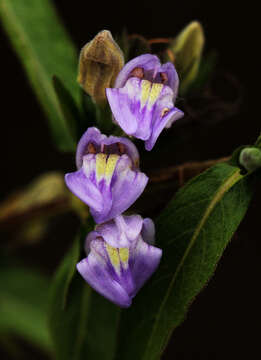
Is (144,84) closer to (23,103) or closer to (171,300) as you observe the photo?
(171,300)

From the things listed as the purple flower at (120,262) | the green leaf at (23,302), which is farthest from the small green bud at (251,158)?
the green leaf at (23,302)

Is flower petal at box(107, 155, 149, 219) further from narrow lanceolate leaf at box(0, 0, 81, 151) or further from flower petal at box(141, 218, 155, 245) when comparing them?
narrow lanceolate leaf at box(0, 0, 81, 151)

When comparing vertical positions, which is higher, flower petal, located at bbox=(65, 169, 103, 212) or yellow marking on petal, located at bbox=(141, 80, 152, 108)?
yellow marking on petal, located at bbox=(141, 80, 152, 108)

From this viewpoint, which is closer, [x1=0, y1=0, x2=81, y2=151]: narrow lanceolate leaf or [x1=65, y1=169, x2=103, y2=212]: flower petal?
[x1=65, y1=169, x2=103, y2=212]: flower petal

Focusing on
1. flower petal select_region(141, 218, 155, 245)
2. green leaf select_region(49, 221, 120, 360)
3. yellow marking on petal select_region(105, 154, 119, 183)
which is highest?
yellow marking on petal select_region(105, 154, 119, 183)

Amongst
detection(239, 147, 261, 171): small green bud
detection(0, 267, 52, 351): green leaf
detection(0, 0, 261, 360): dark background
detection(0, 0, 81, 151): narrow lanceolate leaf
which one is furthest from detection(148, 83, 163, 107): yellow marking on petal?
detection(0, 0, 261, 360): dark background

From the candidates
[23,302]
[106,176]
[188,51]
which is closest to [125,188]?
[106,176]

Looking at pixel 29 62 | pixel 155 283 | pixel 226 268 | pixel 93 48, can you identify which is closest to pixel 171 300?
pixel 155 283

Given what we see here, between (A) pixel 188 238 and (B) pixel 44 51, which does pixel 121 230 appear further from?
(B) pixel 44 51
